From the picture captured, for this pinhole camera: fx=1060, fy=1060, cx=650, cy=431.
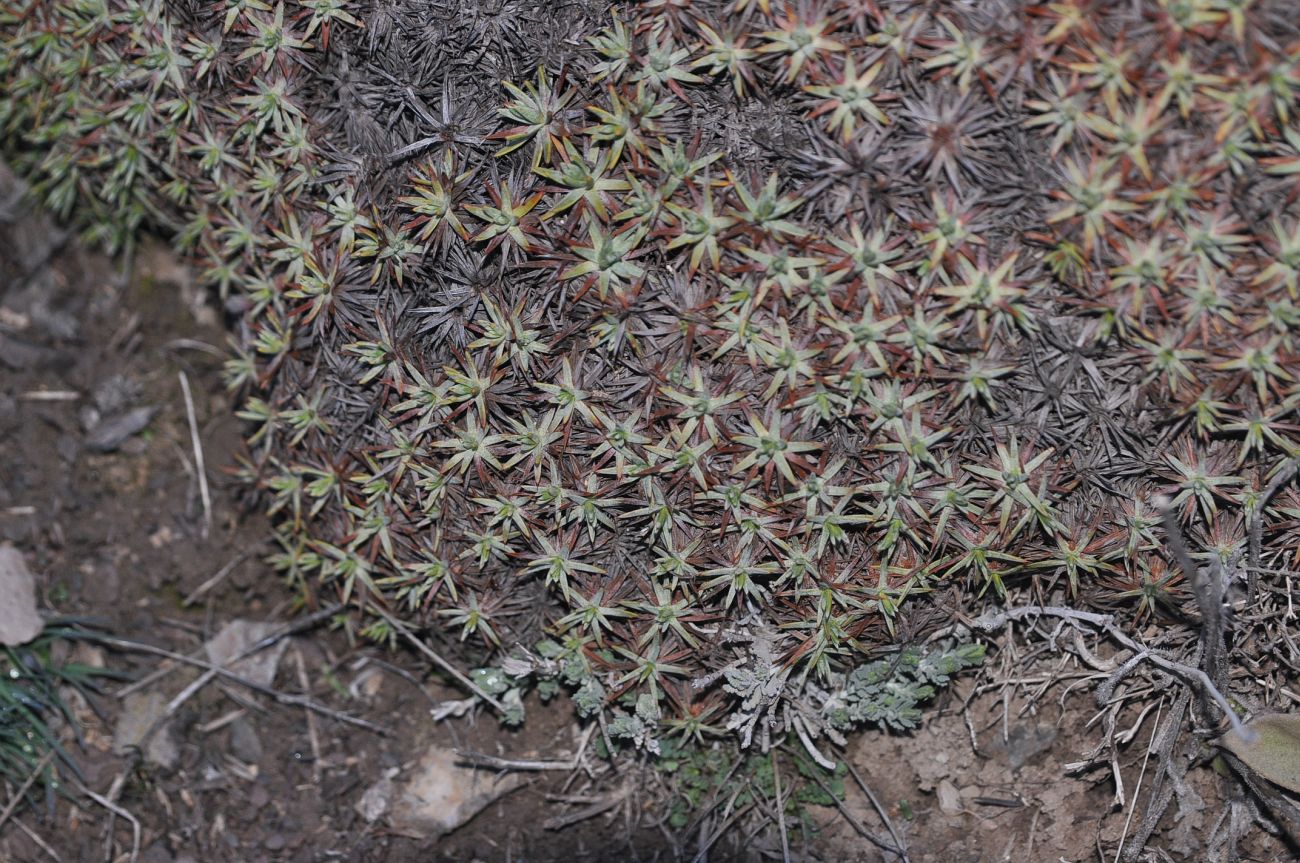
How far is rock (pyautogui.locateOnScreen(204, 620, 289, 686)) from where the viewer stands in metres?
3.51

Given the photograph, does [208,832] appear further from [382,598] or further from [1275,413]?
[1275,413]

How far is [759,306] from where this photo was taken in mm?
2662

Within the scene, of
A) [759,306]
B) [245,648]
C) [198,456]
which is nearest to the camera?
[759,306]

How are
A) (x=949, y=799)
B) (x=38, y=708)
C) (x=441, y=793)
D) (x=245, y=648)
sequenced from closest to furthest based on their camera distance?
1. (x=949, y=799)
2. (x=441, y=793)
3. (x=38, y=708)
4. (x=245, y=648)

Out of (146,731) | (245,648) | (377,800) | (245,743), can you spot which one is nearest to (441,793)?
(377,800)

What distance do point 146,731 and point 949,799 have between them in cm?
253

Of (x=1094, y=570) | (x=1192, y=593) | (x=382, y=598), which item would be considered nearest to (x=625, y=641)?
(x=382, y=598)

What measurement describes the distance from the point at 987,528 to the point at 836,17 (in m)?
1.31

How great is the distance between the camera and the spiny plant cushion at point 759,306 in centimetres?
243

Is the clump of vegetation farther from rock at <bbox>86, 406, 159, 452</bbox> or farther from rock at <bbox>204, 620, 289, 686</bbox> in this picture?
rock at <bbox>86, 406, 159, 452</bbox>

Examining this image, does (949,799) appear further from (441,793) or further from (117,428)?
(117,428)

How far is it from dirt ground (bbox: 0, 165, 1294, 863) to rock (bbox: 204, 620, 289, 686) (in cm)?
4

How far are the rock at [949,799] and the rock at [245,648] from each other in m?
2.13

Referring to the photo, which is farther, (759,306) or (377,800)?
(377,800)
